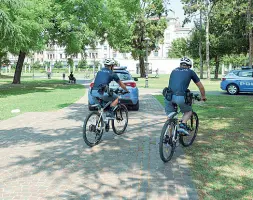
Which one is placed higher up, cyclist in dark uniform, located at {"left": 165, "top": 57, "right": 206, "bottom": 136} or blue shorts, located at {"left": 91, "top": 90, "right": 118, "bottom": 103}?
cyclist in dark uniform, located at {"left": 165, "top": 57, "right": 206, "bottom": 136}

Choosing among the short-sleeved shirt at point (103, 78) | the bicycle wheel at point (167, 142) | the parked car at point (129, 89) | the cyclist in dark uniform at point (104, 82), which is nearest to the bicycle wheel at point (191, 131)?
the bicycle wheel at point (167, 142)

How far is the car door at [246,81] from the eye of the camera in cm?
1951

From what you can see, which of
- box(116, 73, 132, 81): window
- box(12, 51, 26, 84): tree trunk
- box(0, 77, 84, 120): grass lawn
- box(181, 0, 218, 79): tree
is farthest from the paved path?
box(181, 0, 218, 79): tree

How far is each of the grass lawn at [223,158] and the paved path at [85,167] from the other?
0.73 ft

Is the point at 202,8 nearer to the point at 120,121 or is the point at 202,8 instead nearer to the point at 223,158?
the point at 120,121

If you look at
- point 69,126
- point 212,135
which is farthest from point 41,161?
point 212,135

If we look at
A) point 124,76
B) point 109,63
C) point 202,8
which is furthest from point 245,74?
point 202,8

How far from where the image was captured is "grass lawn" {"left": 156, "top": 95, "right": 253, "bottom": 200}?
4.40 m

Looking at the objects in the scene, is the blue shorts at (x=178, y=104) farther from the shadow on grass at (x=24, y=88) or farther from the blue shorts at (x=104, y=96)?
the shadow on grass at (x=24, y=88)

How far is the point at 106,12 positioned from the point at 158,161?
2264 centimetres

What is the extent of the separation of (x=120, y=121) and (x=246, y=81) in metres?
13.9

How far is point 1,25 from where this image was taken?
18016 mm

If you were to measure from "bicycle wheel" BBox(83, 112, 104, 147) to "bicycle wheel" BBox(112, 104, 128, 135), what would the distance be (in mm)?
769

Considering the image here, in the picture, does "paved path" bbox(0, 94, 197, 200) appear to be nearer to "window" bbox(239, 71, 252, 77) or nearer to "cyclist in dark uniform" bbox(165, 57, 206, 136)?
"cyclist in dark uniform" bbox(165, 57, 206, 136)
